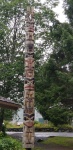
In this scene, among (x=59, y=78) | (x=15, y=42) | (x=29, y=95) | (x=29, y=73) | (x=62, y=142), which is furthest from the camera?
(x=15, y=42)

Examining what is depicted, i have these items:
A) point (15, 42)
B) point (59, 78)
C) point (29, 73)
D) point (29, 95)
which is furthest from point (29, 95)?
point (15, 42)

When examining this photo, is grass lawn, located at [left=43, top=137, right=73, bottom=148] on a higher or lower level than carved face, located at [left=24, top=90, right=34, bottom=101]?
lower

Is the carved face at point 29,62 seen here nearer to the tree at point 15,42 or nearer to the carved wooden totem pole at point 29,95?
the carved wooden totem pole at point 29,95

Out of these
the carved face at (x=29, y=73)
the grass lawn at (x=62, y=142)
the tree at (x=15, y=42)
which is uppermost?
the tree at (x=15, y=42)

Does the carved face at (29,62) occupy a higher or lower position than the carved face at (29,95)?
higher

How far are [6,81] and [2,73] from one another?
0.99 metres

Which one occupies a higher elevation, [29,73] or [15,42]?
[15,42]

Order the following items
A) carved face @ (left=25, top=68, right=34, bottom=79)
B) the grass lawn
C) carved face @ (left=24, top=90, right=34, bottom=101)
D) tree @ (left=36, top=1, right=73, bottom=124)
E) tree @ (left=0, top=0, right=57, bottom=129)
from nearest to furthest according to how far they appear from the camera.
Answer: carved face @ (left=24, top=90, right=34, bottom=101)
carved face @ (left=25, top=68, right=34, bottom=79)
tree @ (left=36, top=1, right=73, bottom=124)
the grass lawn
tree @ (left=0, top=0, right=57, bottom=129)

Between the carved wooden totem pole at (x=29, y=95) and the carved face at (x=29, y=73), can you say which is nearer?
the carved wooden totem pole at (x=29, y=95)

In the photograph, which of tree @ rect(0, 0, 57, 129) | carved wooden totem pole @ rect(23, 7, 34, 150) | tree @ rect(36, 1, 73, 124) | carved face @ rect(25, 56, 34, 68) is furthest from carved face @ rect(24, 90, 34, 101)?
tree @ rect(0, 0, 57, 129)

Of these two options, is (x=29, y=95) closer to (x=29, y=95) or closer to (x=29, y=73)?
(x=29, y=95)

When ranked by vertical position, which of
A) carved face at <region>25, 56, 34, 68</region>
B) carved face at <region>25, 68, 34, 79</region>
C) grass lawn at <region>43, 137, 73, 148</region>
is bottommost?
grass lawn at <region>43, 137, 73, 148</region>

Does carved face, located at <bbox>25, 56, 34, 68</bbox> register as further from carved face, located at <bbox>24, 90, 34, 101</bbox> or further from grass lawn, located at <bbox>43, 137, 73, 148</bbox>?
grass lawn, located at <bbox>43, 137, 73, 148</bbox>

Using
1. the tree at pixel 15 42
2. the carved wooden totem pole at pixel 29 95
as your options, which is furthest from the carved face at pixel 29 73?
the tree at pixel 15 42
